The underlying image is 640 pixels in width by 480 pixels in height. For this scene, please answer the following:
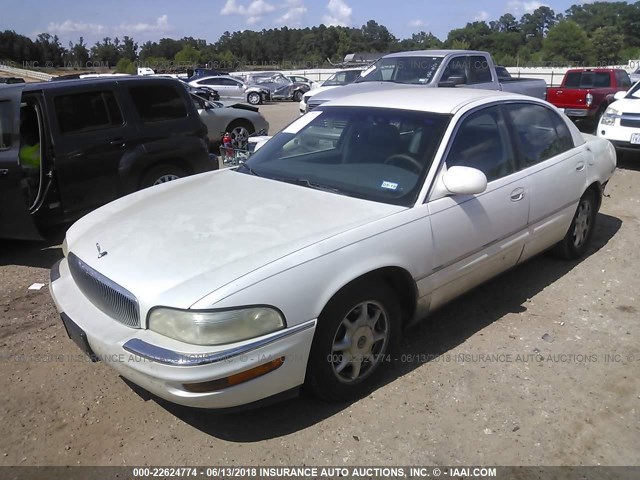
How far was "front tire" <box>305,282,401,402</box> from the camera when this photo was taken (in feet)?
8.84

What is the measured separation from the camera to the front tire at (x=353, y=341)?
2.70 meters

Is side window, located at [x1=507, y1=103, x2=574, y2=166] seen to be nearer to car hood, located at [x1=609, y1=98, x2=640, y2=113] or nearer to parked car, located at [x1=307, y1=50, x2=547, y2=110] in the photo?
parked car, located at [x1=307, y1=50, x2=547, y2=110]

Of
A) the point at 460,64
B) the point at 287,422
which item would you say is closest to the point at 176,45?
the point at 460,64

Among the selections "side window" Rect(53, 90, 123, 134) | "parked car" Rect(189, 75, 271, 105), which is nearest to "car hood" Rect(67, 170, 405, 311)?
"side window" Rect(53, 90, 123, 134)

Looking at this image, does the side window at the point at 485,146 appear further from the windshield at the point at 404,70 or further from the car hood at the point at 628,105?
the car hood at the point at 628,105

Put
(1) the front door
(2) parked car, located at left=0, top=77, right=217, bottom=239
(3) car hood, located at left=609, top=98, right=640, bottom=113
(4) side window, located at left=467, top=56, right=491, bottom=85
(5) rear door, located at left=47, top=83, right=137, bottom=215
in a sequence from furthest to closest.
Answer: (4) side window, located at left=467, top=56, right=491, bottom=85, (3) car hood, located at left=609, top=98, right=640, bottom=113, (5) rear door, located at left=47, top=83, right=137, bottom=215, (2) parked car, located at left=0, top=77, right=217, bottom=239, (1) the front door

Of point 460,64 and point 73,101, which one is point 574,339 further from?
point 460,64

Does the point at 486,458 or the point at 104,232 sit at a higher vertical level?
the point at 104,232

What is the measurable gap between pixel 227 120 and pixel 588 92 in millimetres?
8565

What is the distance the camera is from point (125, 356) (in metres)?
2.48

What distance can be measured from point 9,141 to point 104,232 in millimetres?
2717

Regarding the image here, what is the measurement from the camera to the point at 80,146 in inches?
217

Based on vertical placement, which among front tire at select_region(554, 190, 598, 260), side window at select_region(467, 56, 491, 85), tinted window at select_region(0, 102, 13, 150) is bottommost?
front tire at select_region(554, 190, 598, 260)

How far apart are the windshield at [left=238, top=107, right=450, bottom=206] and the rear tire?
240cm
